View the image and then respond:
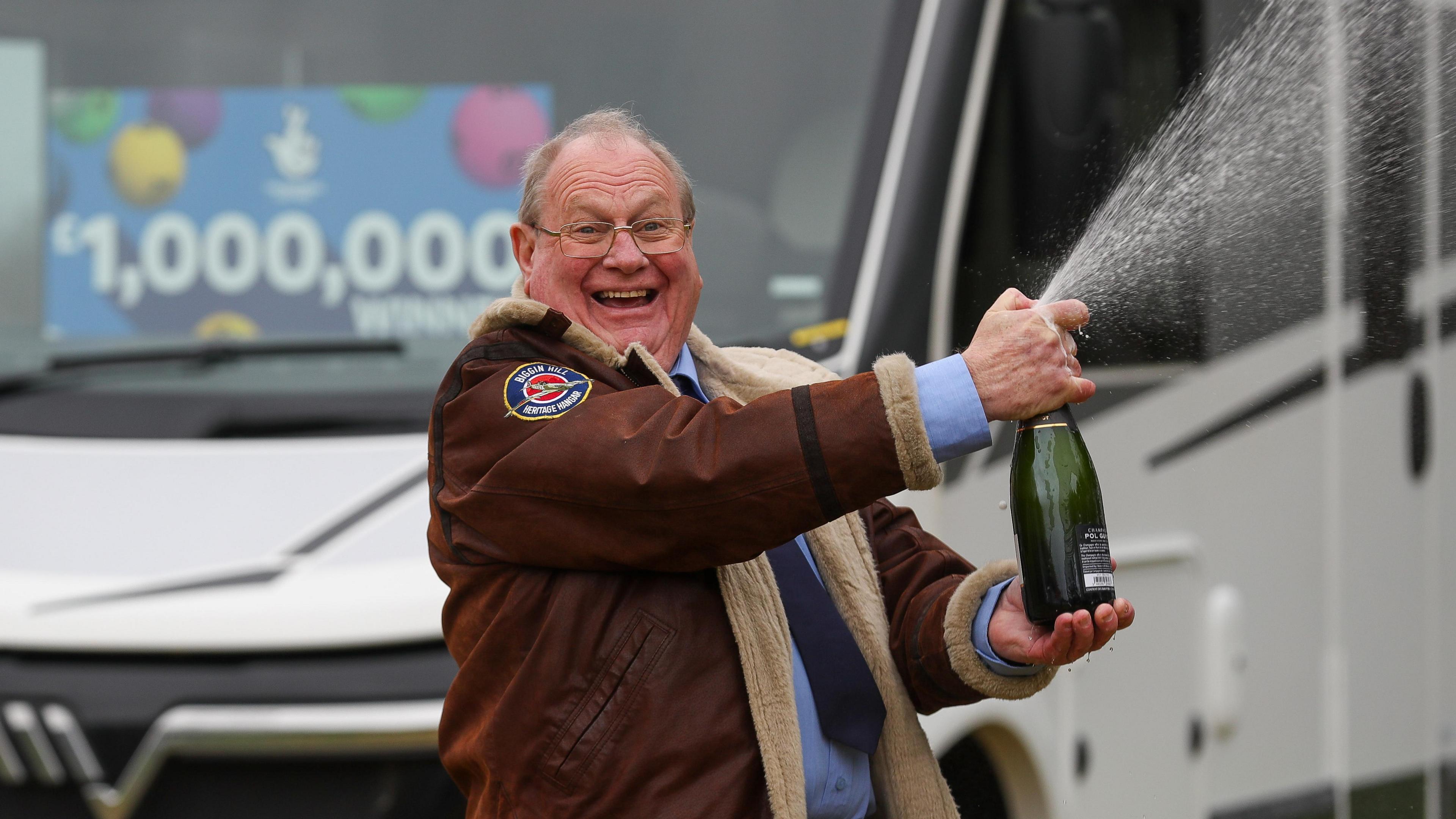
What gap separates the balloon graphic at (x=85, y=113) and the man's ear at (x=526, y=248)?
1.60m

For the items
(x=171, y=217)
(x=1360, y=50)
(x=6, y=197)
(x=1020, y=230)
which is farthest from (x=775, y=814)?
(x=1360, y=50)

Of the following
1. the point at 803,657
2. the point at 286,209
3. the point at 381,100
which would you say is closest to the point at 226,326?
the point at 286,209

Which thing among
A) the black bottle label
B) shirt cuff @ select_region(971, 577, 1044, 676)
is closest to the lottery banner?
shirt cuff @ select_region(971, 577, 1044, 676)

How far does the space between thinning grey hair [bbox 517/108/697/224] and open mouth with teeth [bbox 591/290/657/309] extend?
14 cm

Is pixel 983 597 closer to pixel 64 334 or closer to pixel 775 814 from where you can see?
pixel 775 814

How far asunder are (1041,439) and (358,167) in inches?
76.8

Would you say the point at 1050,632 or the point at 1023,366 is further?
the point at 1050,632

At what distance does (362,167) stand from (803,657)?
71.4 inches

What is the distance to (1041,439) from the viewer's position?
94.3 inches

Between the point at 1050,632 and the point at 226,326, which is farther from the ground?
the point at 226,326

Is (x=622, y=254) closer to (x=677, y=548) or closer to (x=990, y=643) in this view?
(x=677, y=548)

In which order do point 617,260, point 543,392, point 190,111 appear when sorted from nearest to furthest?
point 543,392
point 617,260
point 190,111

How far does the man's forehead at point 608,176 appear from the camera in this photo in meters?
2.53

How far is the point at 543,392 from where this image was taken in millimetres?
2303
